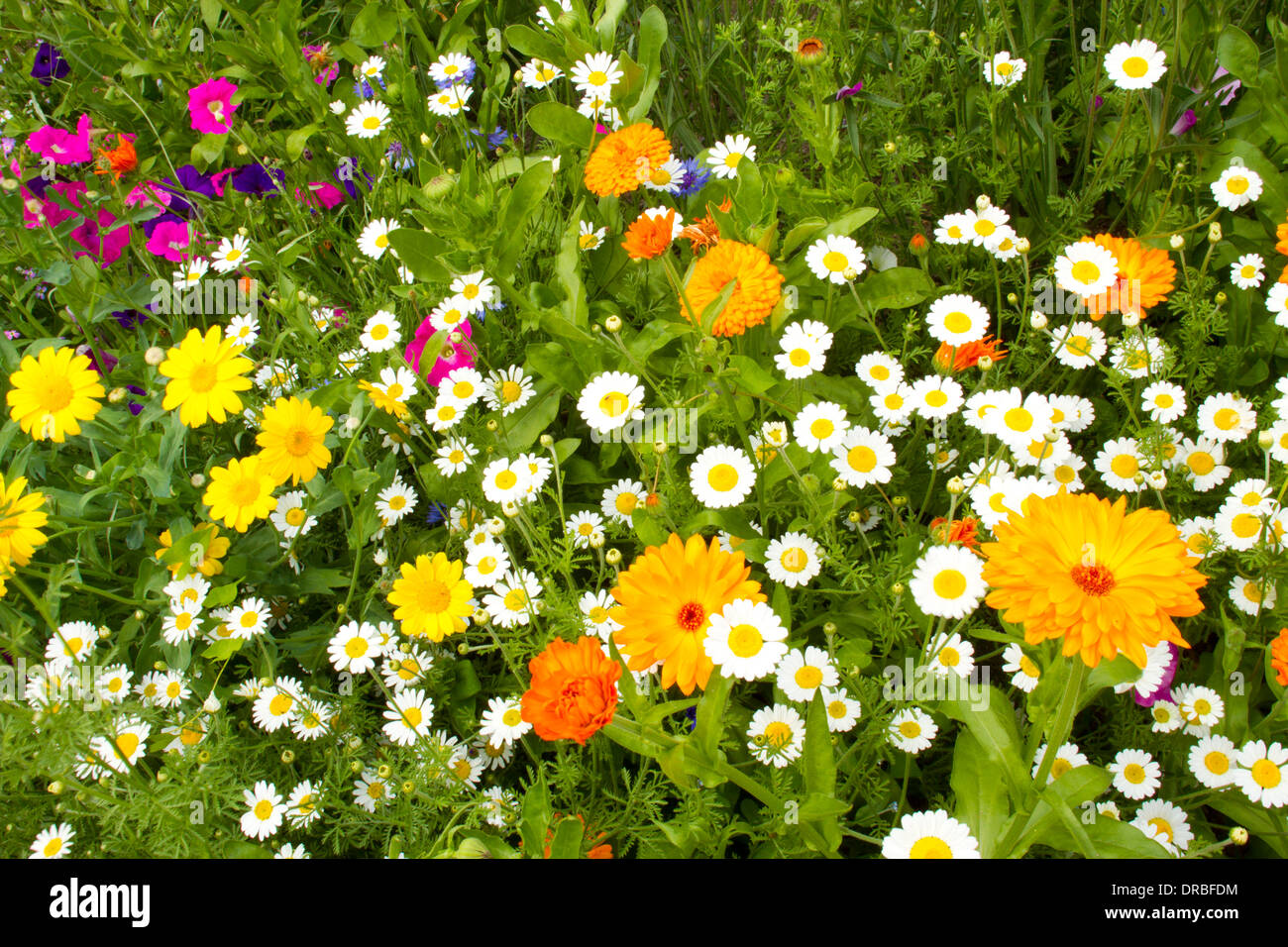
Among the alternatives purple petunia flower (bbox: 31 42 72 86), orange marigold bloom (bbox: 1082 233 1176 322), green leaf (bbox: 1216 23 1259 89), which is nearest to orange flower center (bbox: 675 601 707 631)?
orange marigold bloom (bbox: 1082 233 1176 322)

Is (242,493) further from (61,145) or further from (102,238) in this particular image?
(61,145)

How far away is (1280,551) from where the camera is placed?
1.28 m

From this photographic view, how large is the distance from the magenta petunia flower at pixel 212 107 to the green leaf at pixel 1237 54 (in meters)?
2.12

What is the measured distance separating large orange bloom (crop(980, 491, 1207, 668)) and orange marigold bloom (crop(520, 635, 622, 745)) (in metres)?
0.42

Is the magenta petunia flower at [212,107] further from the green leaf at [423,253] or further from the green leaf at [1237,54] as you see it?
the green leaf at [1237,54]

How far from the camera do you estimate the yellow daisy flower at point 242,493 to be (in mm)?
1415

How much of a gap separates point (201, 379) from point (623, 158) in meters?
0.82

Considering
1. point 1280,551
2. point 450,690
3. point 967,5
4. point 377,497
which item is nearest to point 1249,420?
point 1280,551

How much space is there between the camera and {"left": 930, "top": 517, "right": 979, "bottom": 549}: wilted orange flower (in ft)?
4.03

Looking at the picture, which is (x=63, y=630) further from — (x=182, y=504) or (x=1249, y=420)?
(x=1249, y=420)

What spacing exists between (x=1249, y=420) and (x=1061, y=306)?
0.40m

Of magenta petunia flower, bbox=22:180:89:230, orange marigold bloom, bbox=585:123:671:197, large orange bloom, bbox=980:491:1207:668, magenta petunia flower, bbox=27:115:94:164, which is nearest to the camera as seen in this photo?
large orange bloom, bbox=980:491:1207:668

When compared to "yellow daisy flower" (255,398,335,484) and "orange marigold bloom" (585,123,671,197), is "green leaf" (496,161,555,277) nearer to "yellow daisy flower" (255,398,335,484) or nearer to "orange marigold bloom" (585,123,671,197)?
"orange marigold bloom" (585,123,671,197)

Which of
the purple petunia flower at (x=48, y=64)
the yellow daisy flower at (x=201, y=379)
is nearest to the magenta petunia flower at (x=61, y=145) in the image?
the purple petunia flower at (x=48, y=64)
